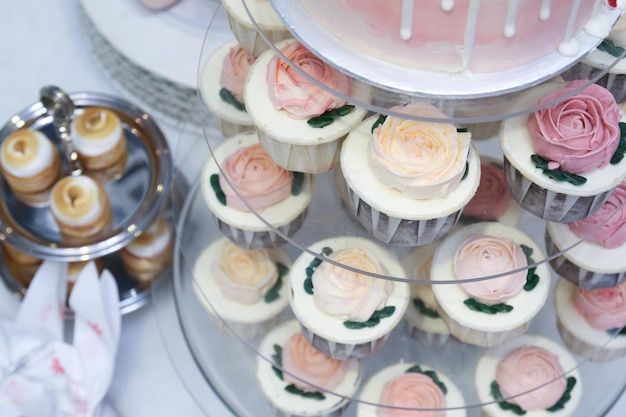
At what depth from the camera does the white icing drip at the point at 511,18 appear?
80 centimetres

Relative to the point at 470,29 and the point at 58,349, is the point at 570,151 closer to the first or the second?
the point at 470,29

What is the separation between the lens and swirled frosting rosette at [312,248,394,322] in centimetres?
109

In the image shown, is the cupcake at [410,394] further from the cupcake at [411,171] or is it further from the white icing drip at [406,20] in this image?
the white icing drip at [406,20]

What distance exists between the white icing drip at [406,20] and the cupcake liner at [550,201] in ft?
0.85

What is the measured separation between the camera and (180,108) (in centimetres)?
167

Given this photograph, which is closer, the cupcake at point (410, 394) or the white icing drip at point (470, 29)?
the white icing drip at point (470, 29)

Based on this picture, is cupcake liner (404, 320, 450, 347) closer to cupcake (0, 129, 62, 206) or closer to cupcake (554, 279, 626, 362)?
cupcake (554, 279, 626, 362)

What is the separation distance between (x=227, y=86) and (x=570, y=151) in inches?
19.7

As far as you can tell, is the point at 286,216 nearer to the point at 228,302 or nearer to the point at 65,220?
the point at 228,302

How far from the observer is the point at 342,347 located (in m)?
1.12

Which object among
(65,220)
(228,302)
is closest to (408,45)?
(228,302)

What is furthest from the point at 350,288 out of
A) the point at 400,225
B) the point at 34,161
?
the point at 34,161

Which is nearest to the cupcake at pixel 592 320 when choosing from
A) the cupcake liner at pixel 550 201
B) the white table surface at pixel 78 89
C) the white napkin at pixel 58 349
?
the white table surface at pixel 78 89

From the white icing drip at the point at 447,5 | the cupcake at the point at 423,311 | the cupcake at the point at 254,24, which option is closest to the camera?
the white icing drip at the point at 447,5
